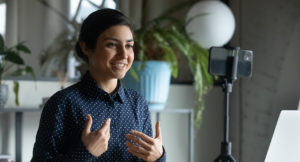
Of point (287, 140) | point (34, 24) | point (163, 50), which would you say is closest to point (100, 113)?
point (287, 140)

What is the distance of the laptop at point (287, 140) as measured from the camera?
1.35 metres

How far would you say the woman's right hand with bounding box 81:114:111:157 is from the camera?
3.03 feet

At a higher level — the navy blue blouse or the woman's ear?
the woman's ear

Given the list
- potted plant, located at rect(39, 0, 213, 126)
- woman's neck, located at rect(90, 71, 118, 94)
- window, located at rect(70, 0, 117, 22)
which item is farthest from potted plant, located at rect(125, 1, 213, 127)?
woman's neck, located at rect(90, 71, 118, 94)

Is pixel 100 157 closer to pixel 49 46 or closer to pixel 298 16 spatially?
pixel 49 46

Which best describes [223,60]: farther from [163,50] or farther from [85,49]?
[85,49]

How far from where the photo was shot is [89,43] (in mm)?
1051

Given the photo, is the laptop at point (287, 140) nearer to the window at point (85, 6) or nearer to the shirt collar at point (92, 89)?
the shirt collar at point (92, 89)

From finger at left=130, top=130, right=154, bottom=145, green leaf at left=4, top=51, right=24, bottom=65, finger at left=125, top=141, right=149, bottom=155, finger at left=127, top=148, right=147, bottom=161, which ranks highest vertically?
green leaf at left=4, top=51, right=24, bottom=65

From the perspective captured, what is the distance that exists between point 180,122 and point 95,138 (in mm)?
2071

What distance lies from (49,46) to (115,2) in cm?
49

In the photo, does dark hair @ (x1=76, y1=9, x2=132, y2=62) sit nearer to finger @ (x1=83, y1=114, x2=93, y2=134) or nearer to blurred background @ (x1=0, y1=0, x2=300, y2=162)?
finger @ (x1=83, y1=114, x2=93, y2=134)

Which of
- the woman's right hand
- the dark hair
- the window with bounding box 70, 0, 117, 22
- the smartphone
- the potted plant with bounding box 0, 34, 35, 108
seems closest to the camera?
the woman's right hand

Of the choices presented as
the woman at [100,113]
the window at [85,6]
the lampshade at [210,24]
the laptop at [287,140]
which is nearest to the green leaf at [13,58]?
the window at [85,6]
